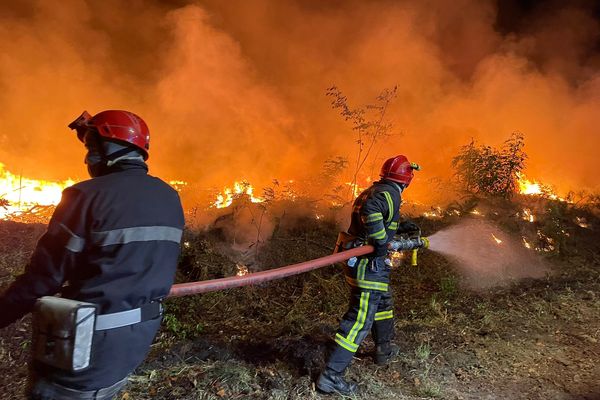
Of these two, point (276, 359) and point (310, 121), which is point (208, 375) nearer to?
point (276, 359)

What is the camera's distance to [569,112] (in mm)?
12609

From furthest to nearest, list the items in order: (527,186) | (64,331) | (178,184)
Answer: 1. (527,186)
2. (178,184)
3. (64,331)

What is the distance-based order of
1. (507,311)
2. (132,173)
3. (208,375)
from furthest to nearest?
1. (507,311)
2. (208,375)
3. (132,173)

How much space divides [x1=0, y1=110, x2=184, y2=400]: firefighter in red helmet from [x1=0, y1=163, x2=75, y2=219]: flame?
19.9 ft

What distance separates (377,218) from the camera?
3742 millimetres

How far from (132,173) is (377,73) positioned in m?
12.0

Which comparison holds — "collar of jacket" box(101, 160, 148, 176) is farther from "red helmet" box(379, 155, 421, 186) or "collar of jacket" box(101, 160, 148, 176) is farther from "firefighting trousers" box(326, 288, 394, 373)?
"red helmet" box(379, 155, 421, 186)

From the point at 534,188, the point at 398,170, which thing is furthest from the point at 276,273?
the point at 534,188

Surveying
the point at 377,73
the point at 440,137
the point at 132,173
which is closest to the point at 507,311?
the point at 132,173

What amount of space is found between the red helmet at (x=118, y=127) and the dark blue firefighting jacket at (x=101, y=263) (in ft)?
0.76

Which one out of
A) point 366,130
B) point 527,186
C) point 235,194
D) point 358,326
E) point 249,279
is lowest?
point 358,326

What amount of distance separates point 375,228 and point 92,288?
98.6 inches

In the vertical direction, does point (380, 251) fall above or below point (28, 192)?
below

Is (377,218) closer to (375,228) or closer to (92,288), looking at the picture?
(375,228)
